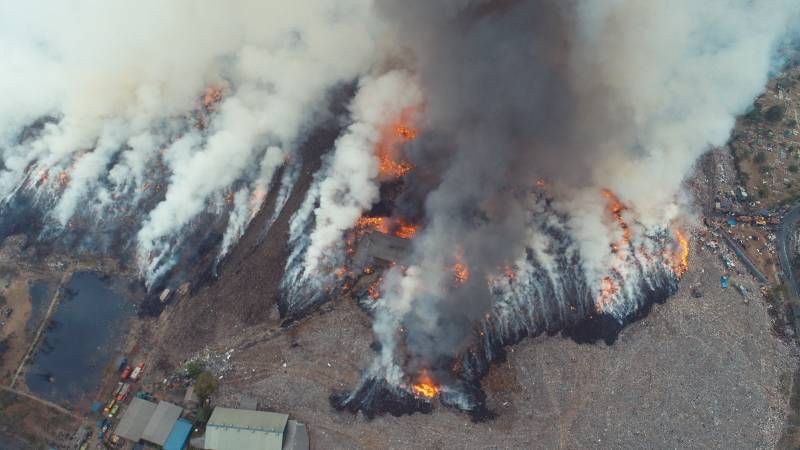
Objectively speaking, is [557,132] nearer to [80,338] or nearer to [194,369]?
[194,369]

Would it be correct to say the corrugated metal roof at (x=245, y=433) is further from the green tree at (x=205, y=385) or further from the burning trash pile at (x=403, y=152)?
the burning trash pile at (x=403, y=152)

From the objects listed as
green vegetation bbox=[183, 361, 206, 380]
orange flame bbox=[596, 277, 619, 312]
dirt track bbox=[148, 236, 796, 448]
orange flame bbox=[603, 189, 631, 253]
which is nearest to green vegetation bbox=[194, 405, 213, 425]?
dirt track bbox=[148, 236, 796, 448]

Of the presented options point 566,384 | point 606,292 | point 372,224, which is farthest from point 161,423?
point 606,292

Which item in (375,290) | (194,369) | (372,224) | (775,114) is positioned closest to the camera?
(194,369)

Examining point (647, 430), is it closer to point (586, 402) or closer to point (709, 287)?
point (586, 402)

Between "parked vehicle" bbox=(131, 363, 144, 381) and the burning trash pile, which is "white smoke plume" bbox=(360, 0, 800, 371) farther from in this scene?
"parked vehicle" bbox=(131, 363, 144, 381)
